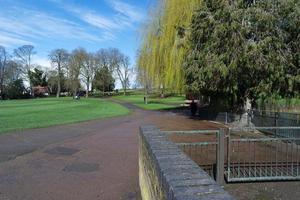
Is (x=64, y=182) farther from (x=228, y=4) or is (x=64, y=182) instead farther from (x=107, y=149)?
(x=228, y=4)

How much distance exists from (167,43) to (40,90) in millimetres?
100458

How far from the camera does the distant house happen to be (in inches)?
4577

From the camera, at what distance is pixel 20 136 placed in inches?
607

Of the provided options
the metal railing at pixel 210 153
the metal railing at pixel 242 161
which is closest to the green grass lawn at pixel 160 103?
the metal railing at pixel 242 161

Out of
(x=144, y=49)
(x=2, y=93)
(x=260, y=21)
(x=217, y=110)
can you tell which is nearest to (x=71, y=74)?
(x=2, y=93)

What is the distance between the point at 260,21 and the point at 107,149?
9.68 metres

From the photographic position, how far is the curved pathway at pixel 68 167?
7.15 metres

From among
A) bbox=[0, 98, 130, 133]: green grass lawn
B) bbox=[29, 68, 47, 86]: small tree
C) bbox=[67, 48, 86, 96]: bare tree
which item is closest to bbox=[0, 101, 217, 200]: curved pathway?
bbox=[0, 98, 130, 133]: green grass lawn

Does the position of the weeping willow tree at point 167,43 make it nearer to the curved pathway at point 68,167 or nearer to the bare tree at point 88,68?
the curved pathway at point 68,167

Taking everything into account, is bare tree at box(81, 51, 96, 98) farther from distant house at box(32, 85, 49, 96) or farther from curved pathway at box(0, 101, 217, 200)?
curved pathway at box(0, 101, 217, 200)

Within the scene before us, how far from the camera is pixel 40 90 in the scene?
119 meters

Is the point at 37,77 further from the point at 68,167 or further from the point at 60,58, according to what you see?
the point at 68,167

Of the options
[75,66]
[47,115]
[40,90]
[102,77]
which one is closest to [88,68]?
[75,66]

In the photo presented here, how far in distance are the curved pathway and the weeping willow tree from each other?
9.03 m
